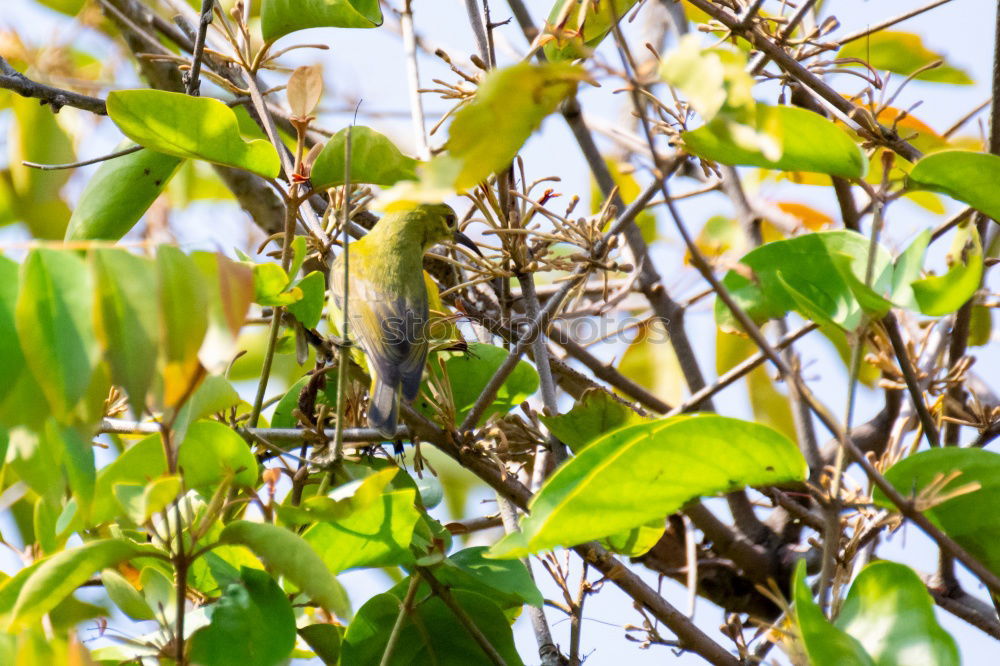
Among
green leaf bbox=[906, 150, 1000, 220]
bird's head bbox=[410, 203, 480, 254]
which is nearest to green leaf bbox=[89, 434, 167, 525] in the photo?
green leaf bbox=[906, 150, 1000, 220]

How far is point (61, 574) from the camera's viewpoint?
1315mm

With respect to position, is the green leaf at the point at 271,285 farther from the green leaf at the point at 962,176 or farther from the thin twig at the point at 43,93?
the green leaf at the point at 962,176

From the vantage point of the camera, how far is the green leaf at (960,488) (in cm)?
138

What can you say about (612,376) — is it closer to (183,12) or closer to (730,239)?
(730,239)

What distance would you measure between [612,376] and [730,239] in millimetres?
983

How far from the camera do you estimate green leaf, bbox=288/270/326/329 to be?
2057 millimetres

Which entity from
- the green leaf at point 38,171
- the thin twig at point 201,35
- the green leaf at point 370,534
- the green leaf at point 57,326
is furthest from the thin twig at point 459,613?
the green leaf at point 38,171

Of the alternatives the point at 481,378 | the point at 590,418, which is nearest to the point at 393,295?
the point at 481,378

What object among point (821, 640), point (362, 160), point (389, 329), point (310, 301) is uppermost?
point (389, 329)

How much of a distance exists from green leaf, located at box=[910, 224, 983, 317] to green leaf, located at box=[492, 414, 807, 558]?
0.99ft

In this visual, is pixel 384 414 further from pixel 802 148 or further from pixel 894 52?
pixel 894 52

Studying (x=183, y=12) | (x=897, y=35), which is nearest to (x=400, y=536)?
(x=897, y=35)

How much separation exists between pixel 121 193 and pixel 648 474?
135 cm

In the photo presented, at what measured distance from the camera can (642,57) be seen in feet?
13.1
